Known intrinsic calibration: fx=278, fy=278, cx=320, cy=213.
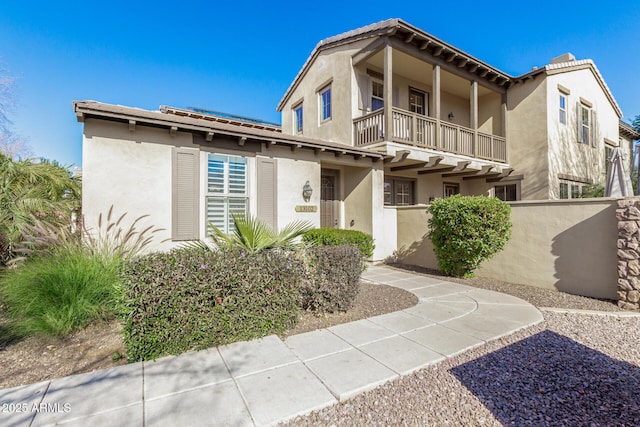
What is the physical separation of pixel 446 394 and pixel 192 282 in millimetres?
2929

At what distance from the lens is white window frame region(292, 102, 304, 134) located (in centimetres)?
1398

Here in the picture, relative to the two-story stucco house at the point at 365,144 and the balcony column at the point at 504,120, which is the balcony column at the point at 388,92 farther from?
the balcony column at the point at 504,120

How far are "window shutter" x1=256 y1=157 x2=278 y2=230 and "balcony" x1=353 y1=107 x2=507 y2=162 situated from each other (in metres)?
4.08

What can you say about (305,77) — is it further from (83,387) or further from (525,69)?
(83,387)

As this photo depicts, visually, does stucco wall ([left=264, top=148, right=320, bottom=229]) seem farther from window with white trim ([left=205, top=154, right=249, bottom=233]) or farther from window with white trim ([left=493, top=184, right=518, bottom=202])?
window with white trim ([left=493, top=184, right=518, bottom=202])

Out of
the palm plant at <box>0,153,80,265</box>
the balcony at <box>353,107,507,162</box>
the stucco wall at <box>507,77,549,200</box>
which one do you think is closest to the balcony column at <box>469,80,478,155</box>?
the balcony at <box>353,107,507,162</box>

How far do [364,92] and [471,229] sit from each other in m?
6.87

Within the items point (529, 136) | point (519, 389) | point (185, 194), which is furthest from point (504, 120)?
point (185, 194)

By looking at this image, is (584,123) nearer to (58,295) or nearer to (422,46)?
(422,46)

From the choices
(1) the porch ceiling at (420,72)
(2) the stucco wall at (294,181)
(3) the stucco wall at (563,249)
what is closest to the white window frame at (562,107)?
(1) the porch ceiling at (420,72)

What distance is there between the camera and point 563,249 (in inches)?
Result: 246

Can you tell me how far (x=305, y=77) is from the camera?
13398 mm

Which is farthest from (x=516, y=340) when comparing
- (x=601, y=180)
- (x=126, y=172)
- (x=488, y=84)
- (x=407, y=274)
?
(x=601, y=180)

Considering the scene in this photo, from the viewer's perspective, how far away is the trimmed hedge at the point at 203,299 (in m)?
3.07
